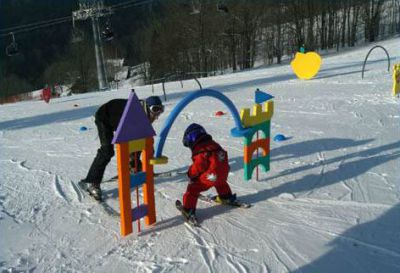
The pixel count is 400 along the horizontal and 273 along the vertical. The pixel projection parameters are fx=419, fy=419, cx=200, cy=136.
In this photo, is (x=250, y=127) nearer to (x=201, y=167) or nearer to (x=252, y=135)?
(x=252, y=135)

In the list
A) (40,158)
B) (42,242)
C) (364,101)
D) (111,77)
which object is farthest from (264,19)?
(42,242)

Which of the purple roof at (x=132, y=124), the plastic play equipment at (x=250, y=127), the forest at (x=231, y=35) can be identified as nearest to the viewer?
the purple roof at (x=132, y=124)

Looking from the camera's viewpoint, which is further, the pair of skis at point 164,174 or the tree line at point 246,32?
the tree line at point 246,32

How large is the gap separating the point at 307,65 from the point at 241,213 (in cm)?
1298

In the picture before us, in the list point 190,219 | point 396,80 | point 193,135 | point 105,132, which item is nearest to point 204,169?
point 193,135

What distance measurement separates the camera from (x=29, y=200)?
18.3 feet

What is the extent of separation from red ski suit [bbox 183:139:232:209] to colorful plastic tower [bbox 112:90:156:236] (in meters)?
0.45

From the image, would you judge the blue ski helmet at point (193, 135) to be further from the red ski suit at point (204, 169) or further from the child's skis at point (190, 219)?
the child's skis at point (190, 219)

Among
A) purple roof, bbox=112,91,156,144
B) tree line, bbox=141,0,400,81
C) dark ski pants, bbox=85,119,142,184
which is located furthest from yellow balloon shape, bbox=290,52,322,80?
tree line, bbox=141,0,400,81

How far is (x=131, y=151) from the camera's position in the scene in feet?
13.6

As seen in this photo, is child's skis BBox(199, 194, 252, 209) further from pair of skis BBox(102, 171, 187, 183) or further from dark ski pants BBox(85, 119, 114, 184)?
dark ski pants BBox(85, 119, 114, 184)

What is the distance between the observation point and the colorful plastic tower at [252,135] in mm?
5430

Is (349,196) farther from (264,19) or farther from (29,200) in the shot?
(264,19)

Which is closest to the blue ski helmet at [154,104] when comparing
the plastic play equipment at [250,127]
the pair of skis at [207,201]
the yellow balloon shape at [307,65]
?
the plastic play equipment at [250,127]
